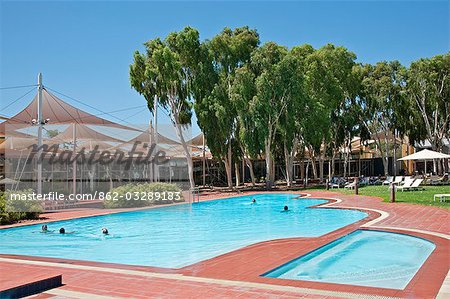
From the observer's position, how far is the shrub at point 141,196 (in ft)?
65.2

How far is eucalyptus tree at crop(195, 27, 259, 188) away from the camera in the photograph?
1125 inches

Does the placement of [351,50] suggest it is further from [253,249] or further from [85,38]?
[253,249]

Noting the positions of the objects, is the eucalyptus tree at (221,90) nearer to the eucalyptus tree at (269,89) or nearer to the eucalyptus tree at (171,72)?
the eucalyptus tree at (171,72)

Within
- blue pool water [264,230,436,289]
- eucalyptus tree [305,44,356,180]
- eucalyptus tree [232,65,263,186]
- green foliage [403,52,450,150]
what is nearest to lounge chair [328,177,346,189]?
eucalyptus tree [305,44,356,180]

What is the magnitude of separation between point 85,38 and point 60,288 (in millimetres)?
9526

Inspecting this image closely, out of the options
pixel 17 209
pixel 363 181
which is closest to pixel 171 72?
pixel 17 209

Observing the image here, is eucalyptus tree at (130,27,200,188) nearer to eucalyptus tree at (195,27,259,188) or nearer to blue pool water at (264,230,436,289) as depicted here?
eucalyptus tree at (195,27,259,188)

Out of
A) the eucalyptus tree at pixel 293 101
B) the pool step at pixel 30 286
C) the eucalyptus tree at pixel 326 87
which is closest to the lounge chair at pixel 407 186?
the eucalyptus tree at pixel 326 87

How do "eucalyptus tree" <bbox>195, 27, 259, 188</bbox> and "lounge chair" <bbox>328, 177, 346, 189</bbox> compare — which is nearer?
"eucalyptus tree" <bbox>195, 27, 259, 188</bbox>

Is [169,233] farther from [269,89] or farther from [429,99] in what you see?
[429,99]

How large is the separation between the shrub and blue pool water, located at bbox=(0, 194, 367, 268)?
137cm

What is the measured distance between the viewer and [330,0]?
34.9 ft

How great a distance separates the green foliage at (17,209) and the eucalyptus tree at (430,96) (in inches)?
1112

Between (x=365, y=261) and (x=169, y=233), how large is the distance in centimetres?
666
